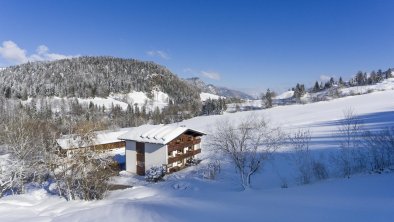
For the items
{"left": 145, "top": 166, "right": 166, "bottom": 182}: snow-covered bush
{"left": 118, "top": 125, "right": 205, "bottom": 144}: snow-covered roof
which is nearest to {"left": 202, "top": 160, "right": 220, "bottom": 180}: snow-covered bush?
{"left": 145, "top": 166, "right": 166, "bottom": 182}: snow-covered bush

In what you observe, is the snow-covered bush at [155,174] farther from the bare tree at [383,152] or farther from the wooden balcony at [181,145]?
the bare tree at [383,152]

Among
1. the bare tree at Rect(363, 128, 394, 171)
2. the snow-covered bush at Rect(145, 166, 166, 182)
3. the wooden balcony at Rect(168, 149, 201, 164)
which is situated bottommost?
the snow-covered bush at Rect(145, 166, 166, 182)

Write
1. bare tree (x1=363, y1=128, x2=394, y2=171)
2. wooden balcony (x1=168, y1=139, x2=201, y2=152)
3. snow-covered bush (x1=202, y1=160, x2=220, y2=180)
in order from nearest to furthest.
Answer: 1. bare tree (x1=363, y1=128, x2=394, y2=171)
2. snow-covered bush (x1=202, y1=160, x2=220, y2=180)
3. wooden balcony (x1=168, y1=139, x2=201, y2=152)

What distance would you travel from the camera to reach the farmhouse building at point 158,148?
49062 millimetres

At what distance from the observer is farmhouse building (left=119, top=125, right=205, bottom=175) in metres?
49.1

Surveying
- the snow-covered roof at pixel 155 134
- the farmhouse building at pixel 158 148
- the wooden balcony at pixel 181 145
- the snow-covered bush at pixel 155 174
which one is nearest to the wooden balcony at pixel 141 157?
the farmhouse building at pixel 158 148

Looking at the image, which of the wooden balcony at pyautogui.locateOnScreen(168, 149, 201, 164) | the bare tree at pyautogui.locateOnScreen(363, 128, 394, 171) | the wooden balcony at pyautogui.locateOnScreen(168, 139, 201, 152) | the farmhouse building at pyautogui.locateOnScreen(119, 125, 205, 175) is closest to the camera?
the bare tree at pyautogui.locateOnScreen(363, 128, 394, 171)

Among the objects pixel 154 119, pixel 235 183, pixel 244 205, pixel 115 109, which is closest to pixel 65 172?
pixel 235 183

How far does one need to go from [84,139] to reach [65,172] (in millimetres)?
3927

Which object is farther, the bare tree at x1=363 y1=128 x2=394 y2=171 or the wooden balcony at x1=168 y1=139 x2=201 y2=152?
the wooden balcony at x1=168 y1=139 x2=201 y2=152

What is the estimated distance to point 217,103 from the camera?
165m

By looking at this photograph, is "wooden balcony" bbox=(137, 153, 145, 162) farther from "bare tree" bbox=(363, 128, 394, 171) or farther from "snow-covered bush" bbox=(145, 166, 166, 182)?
"bare tree" bbox=(363, 128, 394, 171)

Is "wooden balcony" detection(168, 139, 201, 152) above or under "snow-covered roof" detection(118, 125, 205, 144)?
under

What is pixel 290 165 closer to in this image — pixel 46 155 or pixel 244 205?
pixel 244 205
